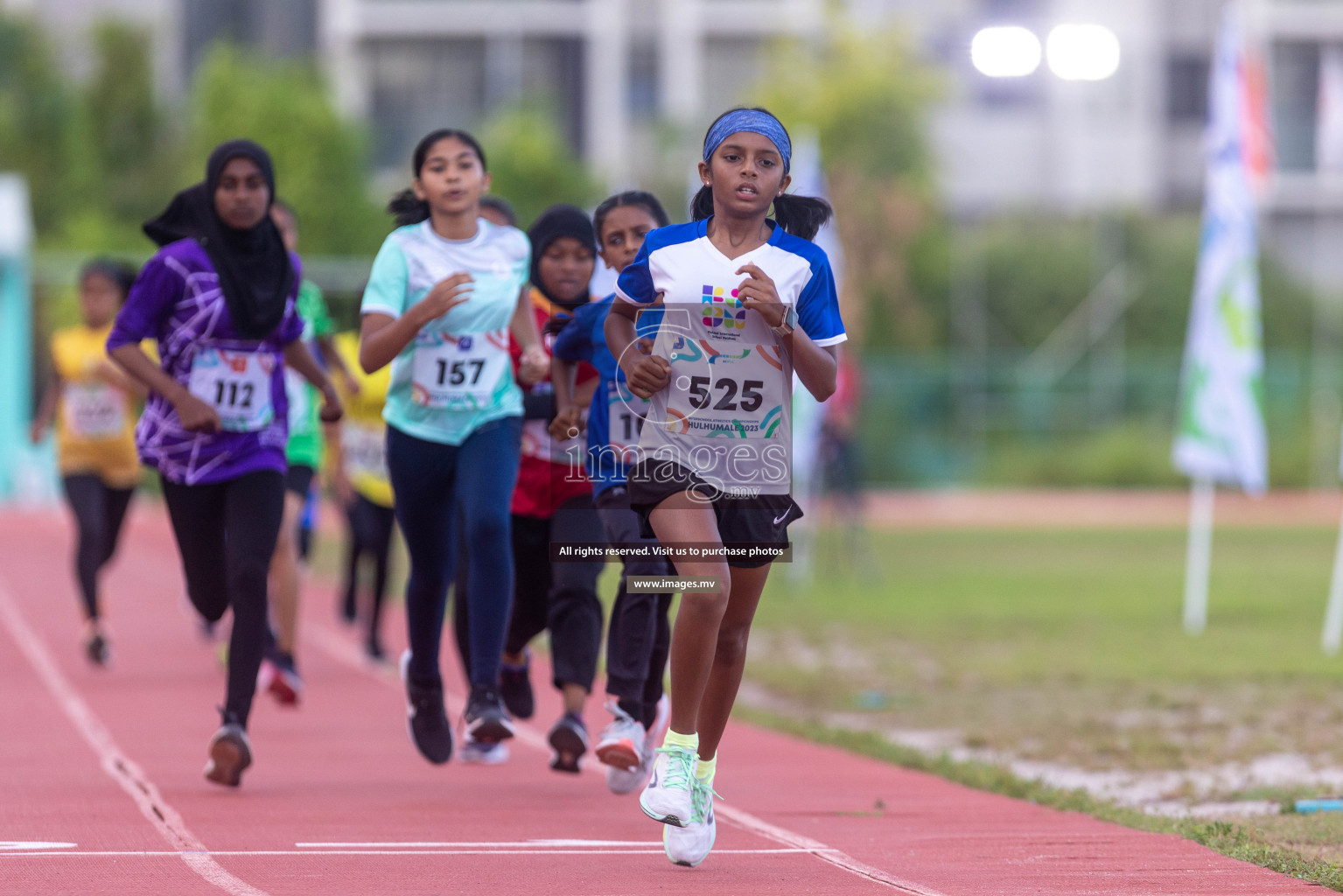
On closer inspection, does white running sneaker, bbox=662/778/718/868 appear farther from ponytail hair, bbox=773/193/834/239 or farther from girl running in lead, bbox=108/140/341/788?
girl running in lead, bbox=108/140/341/788

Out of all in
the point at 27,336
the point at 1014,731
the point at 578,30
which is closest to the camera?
the point at 1014,731

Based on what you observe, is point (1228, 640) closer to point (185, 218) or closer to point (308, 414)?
point (308, 414)

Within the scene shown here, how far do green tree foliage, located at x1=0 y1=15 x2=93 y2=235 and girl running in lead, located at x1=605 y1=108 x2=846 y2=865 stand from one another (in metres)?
36.8

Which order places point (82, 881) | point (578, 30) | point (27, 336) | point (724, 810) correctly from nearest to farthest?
1. point (82, 881)
2. point (724, 810)
3. point (27, 336)
4. point (578, 30)

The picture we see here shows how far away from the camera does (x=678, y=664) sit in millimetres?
5598

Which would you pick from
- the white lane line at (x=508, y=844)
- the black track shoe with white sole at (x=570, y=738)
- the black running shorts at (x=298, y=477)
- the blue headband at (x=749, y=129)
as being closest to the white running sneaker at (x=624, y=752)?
the black track shoe with white sole at (x=570, y=738)

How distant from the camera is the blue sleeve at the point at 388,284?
265 inches

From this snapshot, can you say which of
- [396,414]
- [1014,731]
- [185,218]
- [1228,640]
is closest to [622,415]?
[396,414]

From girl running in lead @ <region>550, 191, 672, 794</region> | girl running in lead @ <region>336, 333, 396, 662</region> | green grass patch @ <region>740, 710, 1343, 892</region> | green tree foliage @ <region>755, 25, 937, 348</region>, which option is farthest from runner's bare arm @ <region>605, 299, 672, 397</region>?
green tree foliage @ <region>755, 25, 937, 348</region>

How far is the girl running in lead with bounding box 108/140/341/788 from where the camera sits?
23.0 feet

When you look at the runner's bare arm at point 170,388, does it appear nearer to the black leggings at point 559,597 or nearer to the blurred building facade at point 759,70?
the black leggings at point 559,597

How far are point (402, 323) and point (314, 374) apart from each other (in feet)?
3.66

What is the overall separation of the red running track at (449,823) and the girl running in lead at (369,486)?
161cm

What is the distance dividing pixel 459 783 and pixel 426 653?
559mm
